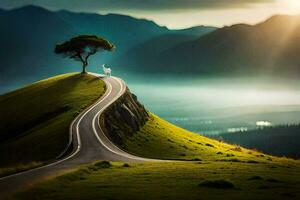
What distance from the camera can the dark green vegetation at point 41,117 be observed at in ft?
277

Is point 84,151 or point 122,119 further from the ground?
point 122,119

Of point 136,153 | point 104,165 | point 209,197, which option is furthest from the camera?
point 136,153

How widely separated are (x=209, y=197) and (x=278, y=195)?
5.32 m

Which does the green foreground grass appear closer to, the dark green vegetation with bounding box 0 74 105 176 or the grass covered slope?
the dark green vegetation with bounding box 0 74 105 176

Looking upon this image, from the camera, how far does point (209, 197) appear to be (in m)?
35.4

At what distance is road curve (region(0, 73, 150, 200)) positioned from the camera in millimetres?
45344

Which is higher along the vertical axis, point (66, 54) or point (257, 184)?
point (66, 54)

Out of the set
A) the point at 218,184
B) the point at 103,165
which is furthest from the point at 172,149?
the point at 218,184

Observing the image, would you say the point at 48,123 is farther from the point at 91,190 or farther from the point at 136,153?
the point at 91,190

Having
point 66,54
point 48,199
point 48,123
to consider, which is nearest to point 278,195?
point 48,199

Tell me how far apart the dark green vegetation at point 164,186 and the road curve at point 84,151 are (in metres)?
3.28

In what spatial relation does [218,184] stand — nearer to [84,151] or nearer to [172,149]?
[84,151]

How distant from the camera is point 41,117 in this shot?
117m

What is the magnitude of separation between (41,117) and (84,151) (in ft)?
136
